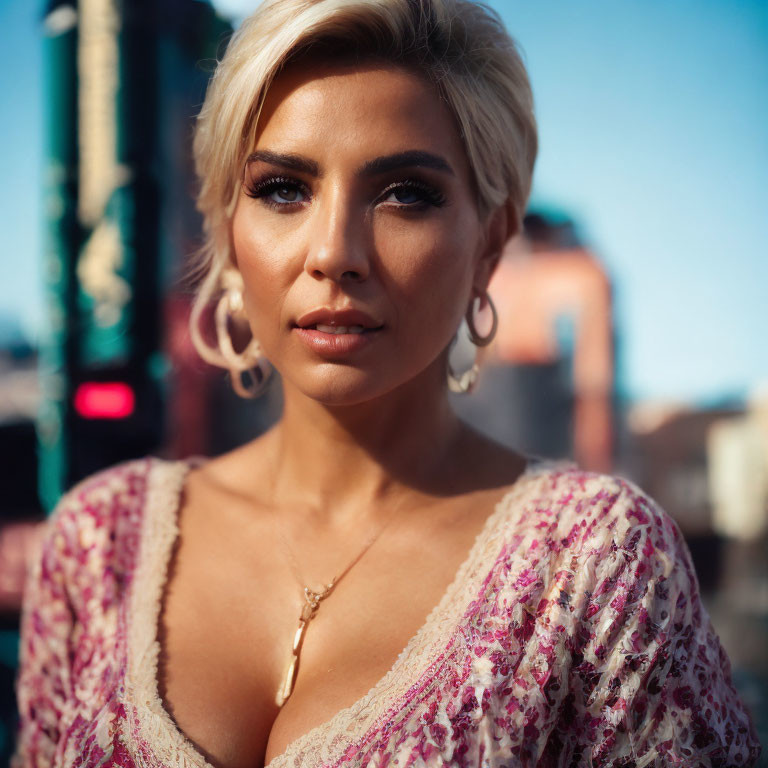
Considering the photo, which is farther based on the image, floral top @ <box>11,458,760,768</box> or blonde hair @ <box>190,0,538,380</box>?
blonde hair @ <box>190,0,538,380</box>

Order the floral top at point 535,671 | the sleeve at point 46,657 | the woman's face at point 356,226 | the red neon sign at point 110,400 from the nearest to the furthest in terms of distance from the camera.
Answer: the floral top at point 535,671 < the woman's face at point 356,226 < the sleeve at point 46,657 < the red neon sign at point 110,400

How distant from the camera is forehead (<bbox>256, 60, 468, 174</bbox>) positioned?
46.5 inches

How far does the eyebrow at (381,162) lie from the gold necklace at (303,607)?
580mm

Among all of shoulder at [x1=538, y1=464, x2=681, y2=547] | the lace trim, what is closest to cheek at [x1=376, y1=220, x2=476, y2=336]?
shoulder at [x1=538, y1=464, x2=681, y2=547]

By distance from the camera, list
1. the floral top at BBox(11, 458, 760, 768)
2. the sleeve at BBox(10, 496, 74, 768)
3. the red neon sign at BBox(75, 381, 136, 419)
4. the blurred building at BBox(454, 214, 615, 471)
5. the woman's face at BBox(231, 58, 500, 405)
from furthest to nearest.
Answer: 1. the blurred building at BBox(454, 214, 615, 471)
2. the red neon sign at BBox(75, 381, 136, 419)
3. the sleeve at BBox(10, 496, 74, 768)
4. the woman's face at BBox(231, 58, 500, 405)
5. the floral top at BBox(11, 458, 760, 768)

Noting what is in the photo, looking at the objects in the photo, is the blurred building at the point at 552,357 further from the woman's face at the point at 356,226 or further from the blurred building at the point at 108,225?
the woman's face at the point at 356,226

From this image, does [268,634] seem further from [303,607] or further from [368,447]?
[368,447]

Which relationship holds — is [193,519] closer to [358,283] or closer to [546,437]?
[358,283]

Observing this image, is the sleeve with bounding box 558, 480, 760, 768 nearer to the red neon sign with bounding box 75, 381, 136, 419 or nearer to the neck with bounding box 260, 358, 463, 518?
the neck with bounding box 260, 358, 463, 518

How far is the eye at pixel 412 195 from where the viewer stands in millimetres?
1203

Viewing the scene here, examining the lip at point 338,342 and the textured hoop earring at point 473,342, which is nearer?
the lip at point 338,342

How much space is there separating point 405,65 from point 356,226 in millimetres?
272

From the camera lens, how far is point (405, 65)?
123 centimetres

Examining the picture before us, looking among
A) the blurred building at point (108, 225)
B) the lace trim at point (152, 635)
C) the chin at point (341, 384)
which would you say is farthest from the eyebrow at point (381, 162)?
the blurred building at point (108, 225)
